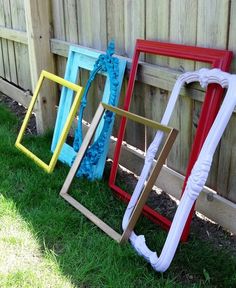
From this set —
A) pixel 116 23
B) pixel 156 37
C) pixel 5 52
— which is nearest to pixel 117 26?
pixel 116 23

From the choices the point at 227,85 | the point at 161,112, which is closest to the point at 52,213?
the point at 161,112

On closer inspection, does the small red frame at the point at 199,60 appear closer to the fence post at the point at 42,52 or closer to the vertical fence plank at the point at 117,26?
the vertical fence plank at the point at 117,26

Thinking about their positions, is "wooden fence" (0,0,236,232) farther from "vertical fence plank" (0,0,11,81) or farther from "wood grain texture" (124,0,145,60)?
"vertical fence plank" (0,0,11,81)

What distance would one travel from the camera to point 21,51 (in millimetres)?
4895

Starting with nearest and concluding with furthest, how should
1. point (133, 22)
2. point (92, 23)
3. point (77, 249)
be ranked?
point (77, 249), point (133, 22), point (92, 23)

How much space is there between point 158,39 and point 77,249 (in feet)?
4.48

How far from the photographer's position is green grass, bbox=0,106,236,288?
2316 mm

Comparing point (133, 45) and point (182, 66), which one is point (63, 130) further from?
point (182, 66)

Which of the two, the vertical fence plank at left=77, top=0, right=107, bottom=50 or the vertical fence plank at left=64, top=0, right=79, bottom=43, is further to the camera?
the vertical fence plank at left=64, top=0, right=79, bottom=43

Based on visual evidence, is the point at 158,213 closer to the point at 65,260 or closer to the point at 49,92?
the point at 65,260

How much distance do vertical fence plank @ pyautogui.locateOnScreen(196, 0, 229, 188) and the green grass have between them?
109 centimetres

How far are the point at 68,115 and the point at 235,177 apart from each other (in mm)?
1603

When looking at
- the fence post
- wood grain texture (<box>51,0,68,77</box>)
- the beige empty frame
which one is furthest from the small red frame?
the fence post

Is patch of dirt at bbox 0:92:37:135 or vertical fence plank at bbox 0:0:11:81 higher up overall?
vertical fence plank at bbox 0:0:11:81
